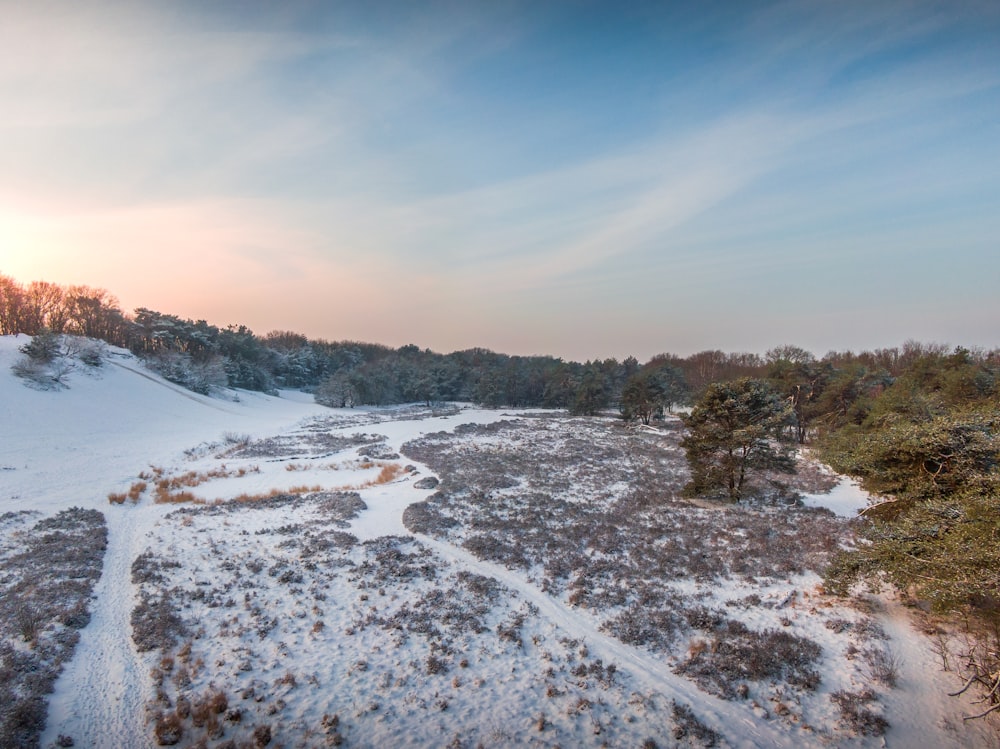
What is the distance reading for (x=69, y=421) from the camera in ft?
124

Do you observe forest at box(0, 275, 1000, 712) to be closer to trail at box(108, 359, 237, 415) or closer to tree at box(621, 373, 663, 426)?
tree at box(621, 373, 663, 426)

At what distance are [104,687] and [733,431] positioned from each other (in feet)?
71.3

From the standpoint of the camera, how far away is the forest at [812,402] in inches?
336

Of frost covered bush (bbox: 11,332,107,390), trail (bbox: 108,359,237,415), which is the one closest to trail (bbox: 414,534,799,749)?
frost covered bush (bbox: 11,332,107,390)

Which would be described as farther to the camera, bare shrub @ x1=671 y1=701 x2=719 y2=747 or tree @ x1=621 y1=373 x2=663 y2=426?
tree @ x1=621 y1=373 x2=663 y2=426

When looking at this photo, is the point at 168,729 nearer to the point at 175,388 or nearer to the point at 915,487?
the point at 915,487

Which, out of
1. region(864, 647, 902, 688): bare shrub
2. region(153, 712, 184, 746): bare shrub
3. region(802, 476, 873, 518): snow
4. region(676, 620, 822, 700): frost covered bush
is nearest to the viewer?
region(153, 712, 184, 746): bare shrub

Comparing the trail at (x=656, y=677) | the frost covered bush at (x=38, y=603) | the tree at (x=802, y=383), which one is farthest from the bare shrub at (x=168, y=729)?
the tree at (x=802, y=383)

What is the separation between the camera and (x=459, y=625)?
11.0 meters

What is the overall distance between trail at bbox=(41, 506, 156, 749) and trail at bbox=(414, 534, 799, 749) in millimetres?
8698

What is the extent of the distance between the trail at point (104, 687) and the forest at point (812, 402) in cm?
1437

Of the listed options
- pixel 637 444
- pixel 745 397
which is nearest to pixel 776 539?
pixel 745 397

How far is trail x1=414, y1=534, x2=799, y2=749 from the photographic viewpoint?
7.75 metres

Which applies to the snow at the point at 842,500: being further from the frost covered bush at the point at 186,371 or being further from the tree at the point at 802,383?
the frost covered bush at the point at 186,371
